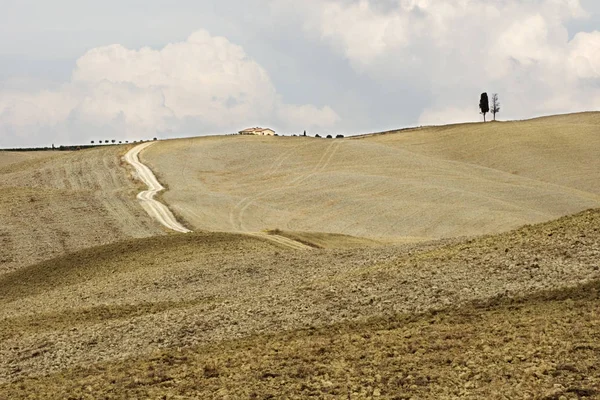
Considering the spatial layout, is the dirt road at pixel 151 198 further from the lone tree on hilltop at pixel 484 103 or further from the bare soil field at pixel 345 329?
the lone tree on hilltop at pixel 484 103

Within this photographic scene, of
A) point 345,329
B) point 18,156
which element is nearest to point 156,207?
point 345,329

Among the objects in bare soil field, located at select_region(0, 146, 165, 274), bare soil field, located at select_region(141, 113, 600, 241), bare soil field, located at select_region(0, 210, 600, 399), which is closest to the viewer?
bare soil field, located at select_region(0, 210, 600, 399)

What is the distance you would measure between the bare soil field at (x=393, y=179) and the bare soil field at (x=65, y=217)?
12.3 feet

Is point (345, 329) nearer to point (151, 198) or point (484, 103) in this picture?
point (151, 198)

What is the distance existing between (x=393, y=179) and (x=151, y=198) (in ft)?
71.9

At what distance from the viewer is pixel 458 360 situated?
14000mm

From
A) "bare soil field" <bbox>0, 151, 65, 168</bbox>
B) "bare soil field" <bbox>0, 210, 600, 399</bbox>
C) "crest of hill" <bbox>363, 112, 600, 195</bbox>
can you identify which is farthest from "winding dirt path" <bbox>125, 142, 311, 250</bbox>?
"crest of hill" <bbox>363, 112, 600, 195</bbox>

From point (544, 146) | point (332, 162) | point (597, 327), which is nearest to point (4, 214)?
point (332, 162)

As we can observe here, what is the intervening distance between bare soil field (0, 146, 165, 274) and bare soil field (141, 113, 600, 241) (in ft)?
12.3

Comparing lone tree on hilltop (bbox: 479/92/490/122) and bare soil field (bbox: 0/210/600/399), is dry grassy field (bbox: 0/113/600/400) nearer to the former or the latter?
bare soil field (bbox: 0/210/600/399)

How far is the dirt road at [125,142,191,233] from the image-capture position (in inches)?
2133

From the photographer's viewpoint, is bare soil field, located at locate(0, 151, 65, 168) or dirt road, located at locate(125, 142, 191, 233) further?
bare soil field, located at locate(0, 151, 65, 168)

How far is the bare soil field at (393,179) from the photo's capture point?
5975 cm

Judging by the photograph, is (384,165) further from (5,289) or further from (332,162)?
(5,289)
